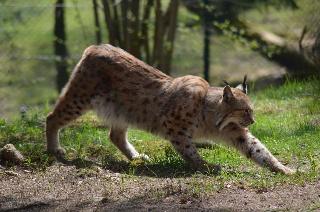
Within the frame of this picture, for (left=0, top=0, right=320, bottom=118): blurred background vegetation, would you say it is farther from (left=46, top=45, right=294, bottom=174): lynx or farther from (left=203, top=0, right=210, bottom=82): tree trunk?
(left=46, top=45, right=294, bottom=174): lynx

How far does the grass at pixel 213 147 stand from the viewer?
6395 mm

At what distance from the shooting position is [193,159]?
277 inches

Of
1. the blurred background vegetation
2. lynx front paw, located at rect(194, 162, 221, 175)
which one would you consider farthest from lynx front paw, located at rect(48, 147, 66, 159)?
the blurred background vegetation

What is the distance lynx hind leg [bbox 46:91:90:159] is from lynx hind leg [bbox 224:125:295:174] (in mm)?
1549

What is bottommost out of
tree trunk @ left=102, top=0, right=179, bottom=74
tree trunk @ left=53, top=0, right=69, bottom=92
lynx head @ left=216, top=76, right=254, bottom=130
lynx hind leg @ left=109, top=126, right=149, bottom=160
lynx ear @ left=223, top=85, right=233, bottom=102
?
tree trunk @ left=53, top=0, right=69, bottom=92

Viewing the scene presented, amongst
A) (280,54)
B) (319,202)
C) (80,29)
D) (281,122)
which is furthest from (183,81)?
(80,29)

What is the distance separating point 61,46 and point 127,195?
9848 millimetres

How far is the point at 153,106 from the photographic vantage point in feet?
24.8

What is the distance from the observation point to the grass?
639 cm

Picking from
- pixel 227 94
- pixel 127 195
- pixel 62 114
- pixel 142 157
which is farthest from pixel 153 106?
A: pixel 127 195

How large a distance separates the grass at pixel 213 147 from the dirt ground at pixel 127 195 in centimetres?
17

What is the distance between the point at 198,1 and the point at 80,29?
3.30m

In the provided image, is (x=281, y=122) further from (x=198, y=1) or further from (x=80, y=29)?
(x=80, y=29)

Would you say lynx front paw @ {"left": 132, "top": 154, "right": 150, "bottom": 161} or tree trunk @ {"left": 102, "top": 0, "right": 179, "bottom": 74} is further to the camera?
tree trunk @ {"left": 102, "top": 0, "right": 179, "bottom": 74}
